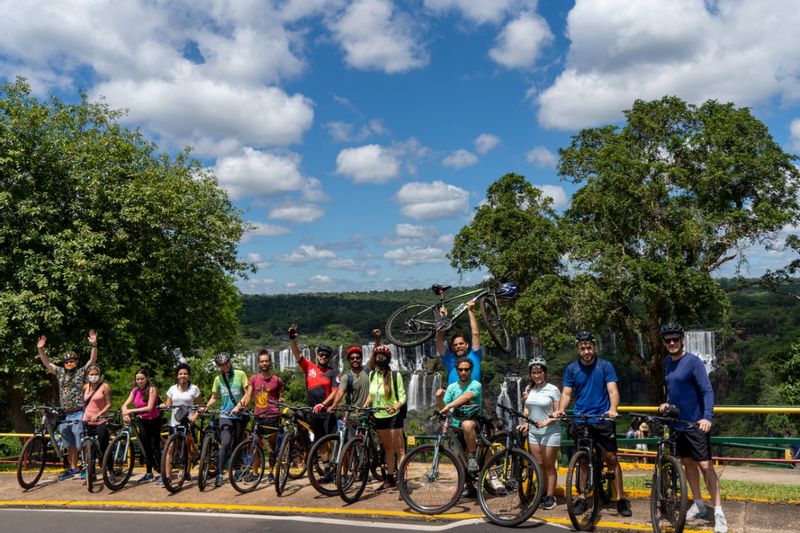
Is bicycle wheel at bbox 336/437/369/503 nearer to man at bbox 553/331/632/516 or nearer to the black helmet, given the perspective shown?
man at bbox 553/331/632/516

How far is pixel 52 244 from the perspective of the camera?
16266 millimetres

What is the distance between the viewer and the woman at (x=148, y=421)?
29.8ft

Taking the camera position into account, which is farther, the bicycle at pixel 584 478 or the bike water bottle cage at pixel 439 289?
the bike water bottle cage at pixel 439 289

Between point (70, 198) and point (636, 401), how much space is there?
7673cm

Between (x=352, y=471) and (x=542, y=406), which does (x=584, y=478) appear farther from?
(x=352, y=471)

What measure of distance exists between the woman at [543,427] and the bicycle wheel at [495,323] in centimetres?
321

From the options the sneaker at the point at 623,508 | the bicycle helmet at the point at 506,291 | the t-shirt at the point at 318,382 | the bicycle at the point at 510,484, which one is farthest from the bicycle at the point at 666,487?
the t-shirt at the point at 318,382

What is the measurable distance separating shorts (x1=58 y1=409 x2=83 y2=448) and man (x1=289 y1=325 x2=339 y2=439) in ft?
11.1

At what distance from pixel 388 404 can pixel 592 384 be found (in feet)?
8.38

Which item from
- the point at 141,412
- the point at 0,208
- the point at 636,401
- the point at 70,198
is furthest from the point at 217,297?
the point at 636,401

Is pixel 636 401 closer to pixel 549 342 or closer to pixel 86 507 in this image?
pixel 549 342

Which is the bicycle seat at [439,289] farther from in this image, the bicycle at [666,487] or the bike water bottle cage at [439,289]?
the bicycle at [666,487]

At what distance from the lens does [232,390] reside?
9039mm

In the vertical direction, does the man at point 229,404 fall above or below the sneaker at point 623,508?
above
